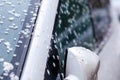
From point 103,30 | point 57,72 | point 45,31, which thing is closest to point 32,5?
point 45,31

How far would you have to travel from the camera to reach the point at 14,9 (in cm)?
226

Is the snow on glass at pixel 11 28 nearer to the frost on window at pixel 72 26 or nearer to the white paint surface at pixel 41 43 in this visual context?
the white paint surface at pixel 41 43

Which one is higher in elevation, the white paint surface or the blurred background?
the white paint surface

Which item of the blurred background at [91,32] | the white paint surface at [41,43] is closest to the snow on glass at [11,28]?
the white paint surface at [41,43]

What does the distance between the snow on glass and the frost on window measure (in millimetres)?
207

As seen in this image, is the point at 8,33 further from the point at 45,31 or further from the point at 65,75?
the point at 65,75

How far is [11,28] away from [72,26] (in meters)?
0.71

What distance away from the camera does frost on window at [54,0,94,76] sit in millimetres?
2350

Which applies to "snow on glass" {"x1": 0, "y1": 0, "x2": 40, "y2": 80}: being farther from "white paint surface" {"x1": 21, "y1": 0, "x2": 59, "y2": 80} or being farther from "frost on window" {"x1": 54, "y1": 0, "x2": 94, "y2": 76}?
"frost on window" {"x1": 54, "y1": 0, "x2": 94, "y2": 76}

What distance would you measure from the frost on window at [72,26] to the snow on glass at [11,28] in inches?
8.2

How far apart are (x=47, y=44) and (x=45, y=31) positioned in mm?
90

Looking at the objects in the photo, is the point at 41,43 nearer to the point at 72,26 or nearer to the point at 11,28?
the point at 11,28

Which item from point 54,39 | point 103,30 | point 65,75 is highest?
point 54,39

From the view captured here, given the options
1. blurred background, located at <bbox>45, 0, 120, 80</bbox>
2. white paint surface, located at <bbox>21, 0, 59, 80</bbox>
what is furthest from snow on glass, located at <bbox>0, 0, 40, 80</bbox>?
blurred background, located at <bbox>45, 0, 120, 80</bbox>
